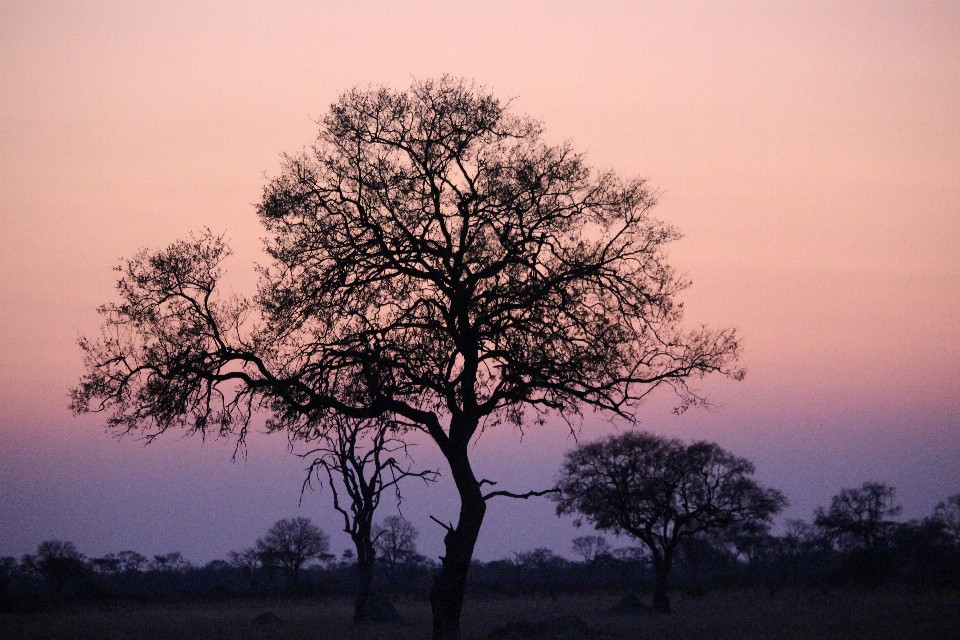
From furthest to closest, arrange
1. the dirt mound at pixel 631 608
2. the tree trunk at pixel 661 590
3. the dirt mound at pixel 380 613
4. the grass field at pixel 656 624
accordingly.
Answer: the tree trunk at pixel 661 590 → the dirt mound at pixel 631 608 → the dirt mound at pixel 380 613 → the grass field at pixel 656 624

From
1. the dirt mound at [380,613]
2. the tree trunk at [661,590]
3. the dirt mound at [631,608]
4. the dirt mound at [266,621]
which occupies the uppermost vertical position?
the tree trunk at [661,590]

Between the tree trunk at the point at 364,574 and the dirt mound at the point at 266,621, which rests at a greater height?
the tree trunk at the point at 364,574

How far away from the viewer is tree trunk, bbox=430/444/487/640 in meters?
15.7

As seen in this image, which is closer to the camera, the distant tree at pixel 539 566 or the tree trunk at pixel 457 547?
the tree trunk at pixel 457 547

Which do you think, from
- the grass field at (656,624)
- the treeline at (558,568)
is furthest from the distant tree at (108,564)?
the grass field at (656,624)

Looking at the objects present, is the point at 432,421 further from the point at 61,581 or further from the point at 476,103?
the point at 61,581

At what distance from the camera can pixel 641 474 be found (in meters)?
47.8

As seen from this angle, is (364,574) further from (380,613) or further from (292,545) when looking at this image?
(292,545)

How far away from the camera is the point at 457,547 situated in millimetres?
15648

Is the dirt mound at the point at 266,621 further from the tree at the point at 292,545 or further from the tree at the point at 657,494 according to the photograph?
the tree at the point at 292,545

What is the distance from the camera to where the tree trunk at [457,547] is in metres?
15.7

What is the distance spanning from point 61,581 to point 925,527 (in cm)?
6371

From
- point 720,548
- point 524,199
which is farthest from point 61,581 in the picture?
point 524,199

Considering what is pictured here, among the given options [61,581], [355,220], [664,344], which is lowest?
[61,581]
